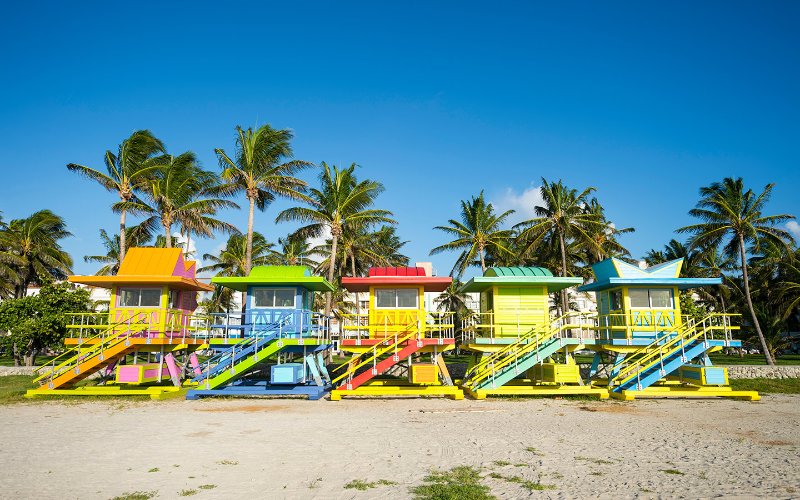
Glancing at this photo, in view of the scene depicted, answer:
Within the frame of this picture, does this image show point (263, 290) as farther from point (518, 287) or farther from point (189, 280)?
point (518, 287)

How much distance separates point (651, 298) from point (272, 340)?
16764mm

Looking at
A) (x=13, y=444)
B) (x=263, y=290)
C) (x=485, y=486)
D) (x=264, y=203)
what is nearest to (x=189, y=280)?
(x=263, y=290)

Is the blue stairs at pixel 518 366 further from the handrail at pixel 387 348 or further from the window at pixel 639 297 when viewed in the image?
the window at pixel 639 297

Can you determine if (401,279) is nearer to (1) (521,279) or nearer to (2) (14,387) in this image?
(1) (521,279)

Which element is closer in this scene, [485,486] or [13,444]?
[485,486]

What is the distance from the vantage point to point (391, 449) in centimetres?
1076

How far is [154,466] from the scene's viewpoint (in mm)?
9289

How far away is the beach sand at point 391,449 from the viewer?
7984 mm

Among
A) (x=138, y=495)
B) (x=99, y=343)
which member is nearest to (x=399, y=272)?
(x=99, y=343)

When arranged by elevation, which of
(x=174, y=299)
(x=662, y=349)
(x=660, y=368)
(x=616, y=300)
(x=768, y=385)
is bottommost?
(x=768, y=385)

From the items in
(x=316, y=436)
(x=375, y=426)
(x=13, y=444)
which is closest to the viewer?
(x=13, y=444)

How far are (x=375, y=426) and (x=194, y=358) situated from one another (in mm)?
16470

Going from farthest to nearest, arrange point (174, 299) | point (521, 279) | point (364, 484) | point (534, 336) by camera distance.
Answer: point (174, 299) < point (521, 279) < point (534, 336) < point (364, 484)

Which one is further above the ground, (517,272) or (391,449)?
(517,272)
